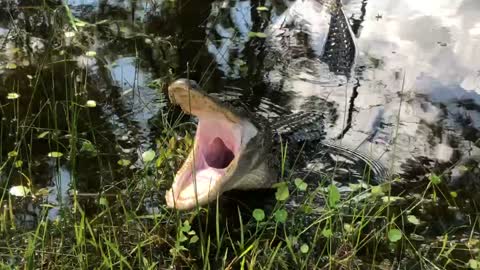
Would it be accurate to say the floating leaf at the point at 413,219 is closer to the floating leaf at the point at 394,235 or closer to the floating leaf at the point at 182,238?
the floating leaf at the point at 394,235

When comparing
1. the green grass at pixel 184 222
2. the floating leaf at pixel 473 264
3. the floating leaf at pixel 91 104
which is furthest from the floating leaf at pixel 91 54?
the floating leaf at pixel 473 264

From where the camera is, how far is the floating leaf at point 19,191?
292 cm

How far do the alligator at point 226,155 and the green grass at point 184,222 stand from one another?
86 mm

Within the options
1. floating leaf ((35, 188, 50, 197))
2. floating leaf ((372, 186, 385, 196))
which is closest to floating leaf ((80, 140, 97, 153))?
floating leaf ((35, 188, 50, 197))

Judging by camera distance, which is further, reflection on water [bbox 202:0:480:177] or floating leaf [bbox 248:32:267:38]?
floating leaf [bbox 248:32:267:38]

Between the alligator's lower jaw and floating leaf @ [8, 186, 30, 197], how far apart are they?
0.63m

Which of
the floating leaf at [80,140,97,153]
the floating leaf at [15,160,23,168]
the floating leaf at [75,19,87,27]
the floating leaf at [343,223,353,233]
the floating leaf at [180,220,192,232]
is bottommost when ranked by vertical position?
the floating leaf at [180,220,192,232]

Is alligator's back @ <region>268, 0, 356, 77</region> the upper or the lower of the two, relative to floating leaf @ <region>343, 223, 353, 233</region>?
upper

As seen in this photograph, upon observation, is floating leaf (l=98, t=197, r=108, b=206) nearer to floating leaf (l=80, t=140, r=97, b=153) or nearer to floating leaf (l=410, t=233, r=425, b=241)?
floating leaf (l=80, t=140, r=97, b=153)

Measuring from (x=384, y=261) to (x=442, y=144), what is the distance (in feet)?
3.62

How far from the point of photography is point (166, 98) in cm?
387

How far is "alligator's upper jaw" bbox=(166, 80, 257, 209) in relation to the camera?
8.99 ft

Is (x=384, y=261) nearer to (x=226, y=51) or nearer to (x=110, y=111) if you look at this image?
(x=110, y=111)

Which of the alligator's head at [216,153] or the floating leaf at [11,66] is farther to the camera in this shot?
the floating leaf at [11,66]
